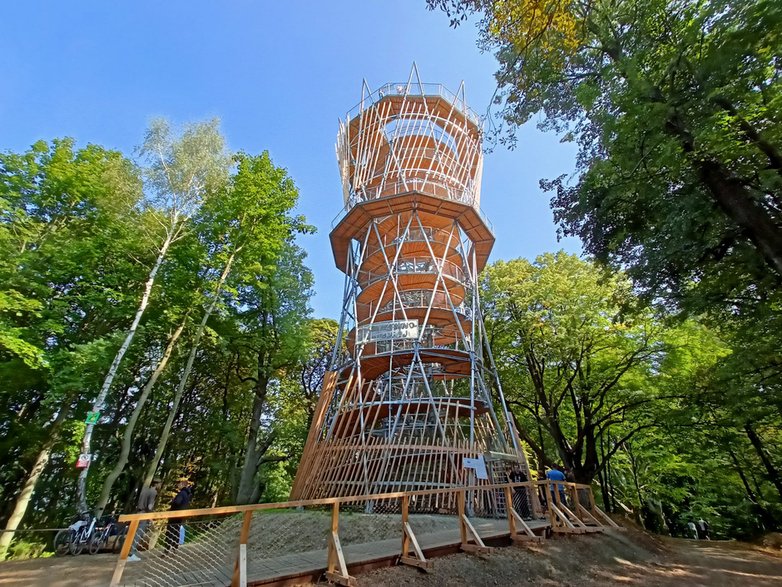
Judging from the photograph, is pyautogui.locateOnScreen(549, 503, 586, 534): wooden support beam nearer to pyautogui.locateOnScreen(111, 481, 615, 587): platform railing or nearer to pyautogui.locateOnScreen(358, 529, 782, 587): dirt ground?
pyautogui.locateOnScreen(111, 481, 615, 587): platform railing

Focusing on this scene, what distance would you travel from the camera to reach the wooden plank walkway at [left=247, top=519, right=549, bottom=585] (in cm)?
438

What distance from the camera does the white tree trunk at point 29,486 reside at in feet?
34.3

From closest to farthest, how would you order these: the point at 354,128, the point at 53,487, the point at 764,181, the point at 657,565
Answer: the point at 764,181, the point at 657,565, the point at 53,487, the point at 354,128

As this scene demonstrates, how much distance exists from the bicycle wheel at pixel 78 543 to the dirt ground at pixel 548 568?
94 centimetres

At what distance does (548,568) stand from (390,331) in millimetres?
9085

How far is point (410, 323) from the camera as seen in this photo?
14539 millimetres

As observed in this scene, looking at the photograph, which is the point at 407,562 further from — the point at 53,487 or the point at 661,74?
the point at 53,487

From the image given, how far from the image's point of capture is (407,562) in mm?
5410

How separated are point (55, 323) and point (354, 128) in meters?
15.3

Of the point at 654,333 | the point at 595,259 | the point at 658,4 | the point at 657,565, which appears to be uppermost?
the point at 658,4

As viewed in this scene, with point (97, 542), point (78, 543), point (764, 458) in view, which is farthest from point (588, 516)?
point (764, 458)

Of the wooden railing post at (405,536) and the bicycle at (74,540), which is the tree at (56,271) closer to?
the bicycle at (74,540)

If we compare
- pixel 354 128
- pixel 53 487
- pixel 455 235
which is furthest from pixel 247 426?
pixel 354 128

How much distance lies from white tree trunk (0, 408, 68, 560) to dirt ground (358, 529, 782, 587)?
11.0 metres
